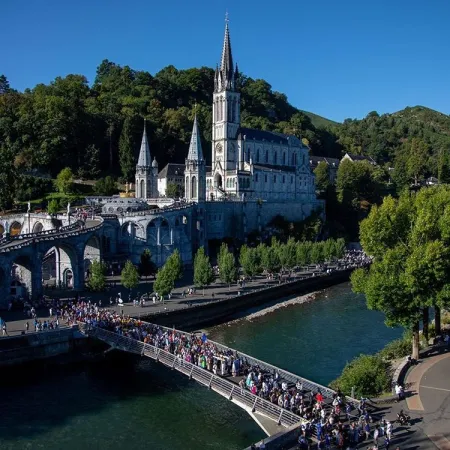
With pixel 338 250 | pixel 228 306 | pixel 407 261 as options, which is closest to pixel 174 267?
pixel 228 306

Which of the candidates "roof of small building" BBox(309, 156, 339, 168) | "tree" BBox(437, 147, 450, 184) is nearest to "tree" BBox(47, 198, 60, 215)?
"roof of small building" BBox(309, 156, 339, 168)

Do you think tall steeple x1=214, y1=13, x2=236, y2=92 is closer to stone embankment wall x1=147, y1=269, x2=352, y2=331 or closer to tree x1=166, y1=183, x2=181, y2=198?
tree x1=166, y1=183, x2=181, y2=198

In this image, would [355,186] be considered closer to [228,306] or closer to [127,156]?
[127,156]


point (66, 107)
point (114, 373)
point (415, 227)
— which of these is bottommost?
point (114, 373)

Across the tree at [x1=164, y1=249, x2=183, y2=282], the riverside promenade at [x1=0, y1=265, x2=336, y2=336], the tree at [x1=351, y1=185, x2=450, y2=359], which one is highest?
the tree at [x1=351, y1=185, x2=450, y2=359]

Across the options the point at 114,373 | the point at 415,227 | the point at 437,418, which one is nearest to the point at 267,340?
the point at 114,373

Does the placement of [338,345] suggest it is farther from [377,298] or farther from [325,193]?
[325,193]
